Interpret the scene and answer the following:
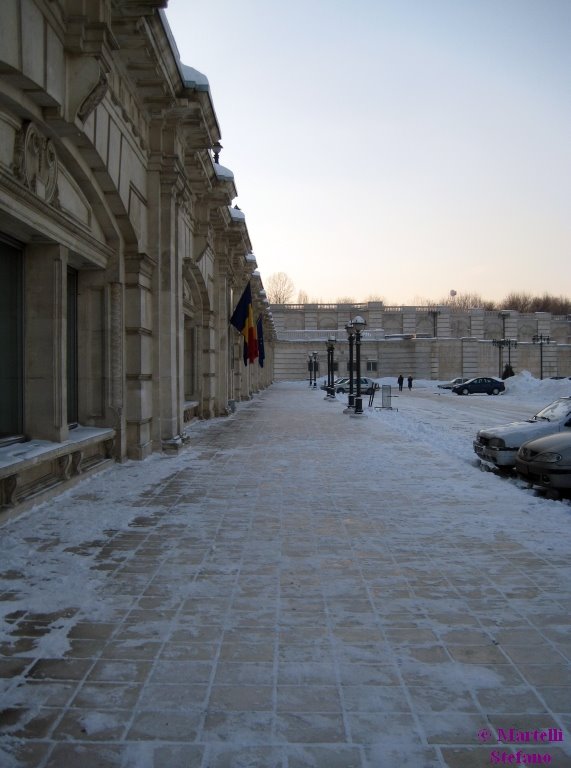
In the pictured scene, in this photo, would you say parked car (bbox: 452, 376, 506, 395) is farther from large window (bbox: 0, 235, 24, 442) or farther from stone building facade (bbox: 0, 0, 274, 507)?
large window (bbox: 0, 235, 24, 442)

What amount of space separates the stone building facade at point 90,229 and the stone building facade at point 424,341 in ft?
185

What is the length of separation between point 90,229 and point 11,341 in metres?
2.44

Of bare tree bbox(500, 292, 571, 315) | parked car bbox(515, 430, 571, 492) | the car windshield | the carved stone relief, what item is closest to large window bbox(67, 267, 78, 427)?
the carved stone relief

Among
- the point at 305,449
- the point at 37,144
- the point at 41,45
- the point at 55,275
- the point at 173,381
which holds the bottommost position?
the point at 305,449

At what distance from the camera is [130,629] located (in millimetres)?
4289

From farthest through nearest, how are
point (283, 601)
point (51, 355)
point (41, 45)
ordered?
point (51, 355)
point (41, 45)
point (283, 601)

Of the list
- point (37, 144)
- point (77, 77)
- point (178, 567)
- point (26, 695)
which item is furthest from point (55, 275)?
point (26, 695)

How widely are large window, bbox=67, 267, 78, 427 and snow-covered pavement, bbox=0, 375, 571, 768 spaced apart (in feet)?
5.71

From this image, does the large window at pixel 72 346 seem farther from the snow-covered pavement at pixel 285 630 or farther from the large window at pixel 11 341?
the large window at pixel 11 341

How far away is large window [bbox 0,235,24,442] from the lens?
25.0ft

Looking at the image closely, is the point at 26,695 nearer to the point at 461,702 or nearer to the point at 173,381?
the point at 461,702

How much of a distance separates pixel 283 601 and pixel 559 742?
222 centimetres

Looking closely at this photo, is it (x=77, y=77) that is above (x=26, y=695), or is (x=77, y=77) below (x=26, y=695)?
above

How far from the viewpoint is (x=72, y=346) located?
33.4 feet
